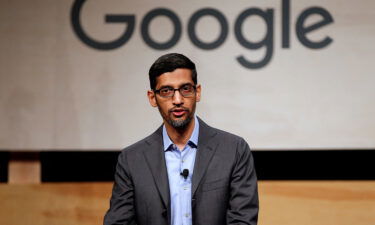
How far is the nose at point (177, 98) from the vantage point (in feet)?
6.21

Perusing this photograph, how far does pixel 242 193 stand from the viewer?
186cm

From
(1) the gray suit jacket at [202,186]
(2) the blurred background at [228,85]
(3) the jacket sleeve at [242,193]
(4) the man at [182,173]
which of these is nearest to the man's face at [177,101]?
(4) the man at [182,173]

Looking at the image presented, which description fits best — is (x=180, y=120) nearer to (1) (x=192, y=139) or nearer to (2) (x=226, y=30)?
(1) (x=192, y=139)

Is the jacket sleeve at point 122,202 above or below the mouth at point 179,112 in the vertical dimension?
below

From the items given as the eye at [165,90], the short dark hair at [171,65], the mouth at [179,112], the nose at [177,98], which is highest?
the short dark hair at [171,65]

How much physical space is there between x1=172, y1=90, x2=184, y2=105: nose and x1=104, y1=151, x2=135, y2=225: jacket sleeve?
0.29 m

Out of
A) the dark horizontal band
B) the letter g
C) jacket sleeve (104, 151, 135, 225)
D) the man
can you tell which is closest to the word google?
the letter g

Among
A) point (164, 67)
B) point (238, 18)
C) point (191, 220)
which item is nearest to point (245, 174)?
point (191, 220)

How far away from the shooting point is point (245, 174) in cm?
192

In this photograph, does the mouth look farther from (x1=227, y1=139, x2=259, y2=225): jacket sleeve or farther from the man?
(x1=227, y1=139, x2=259, y2=225): jacket sleeve

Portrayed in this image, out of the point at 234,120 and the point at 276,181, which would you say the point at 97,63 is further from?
the point at 276,181

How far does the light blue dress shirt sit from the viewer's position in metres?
1.91

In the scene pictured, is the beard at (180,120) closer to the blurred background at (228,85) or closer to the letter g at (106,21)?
the blurred background at (228,85)

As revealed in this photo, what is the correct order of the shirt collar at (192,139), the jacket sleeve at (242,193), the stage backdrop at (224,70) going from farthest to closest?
the stage backdrop at (224,70)
the shirt collar at (192,139)
the jacket sleeve at (242,193)
